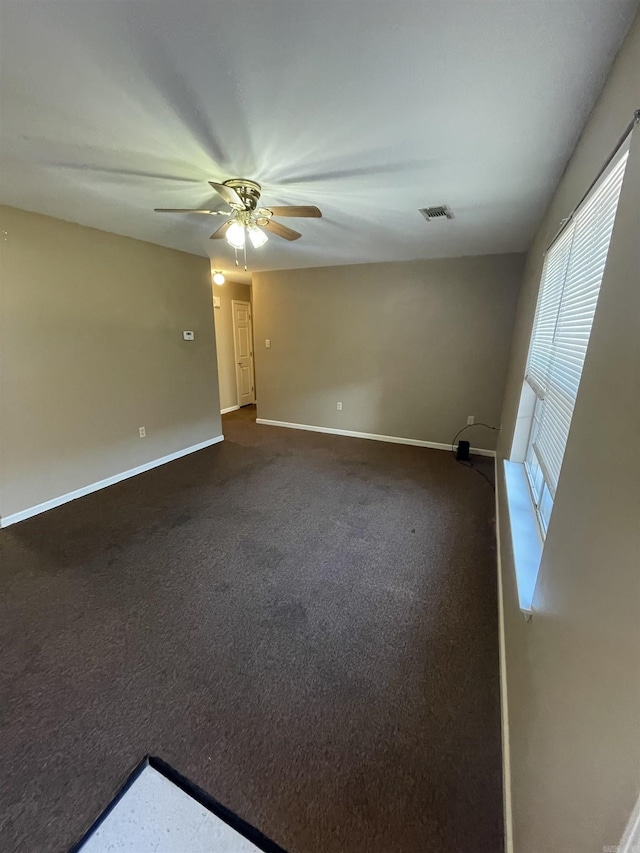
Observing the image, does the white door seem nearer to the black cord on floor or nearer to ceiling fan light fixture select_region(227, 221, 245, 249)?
the black cord on floor

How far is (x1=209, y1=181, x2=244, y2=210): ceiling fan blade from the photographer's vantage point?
71.1 inches

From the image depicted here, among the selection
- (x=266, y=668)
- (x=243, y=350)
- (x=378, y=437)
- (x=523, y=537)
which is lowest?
(x=266, y=668)

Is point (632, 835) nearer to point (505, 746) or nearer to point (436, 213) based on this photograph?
point (505, 746)

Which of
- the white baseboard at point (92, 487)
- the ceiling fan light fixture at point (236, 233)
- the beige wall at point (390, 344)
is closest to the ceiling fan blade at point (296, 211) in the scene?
the ceiling fan light fixture at point (236, 233)

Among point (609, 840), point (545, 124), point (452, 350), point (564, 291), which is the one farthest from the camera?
point (452, 350)

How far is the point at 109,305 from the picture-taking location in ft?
11.0

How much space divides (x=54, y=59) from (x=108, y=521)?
2807mm

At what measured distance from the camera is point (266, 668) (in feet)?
5.49

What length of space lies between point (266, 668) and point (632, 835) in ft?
5.04

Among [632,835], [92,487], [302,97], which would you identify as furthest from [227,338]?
[632,835]

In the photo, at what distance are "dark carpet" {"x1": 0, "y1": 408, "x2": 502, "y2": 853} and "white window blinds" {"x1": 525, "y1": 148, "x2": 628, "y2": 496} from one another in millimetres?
1056

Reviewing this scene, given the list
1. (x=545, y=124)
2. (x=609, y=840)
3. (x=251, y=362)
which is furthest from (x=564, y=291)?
(x=251, y=362)

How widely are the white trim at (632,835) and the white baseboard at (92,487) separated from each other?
3788 millimetres

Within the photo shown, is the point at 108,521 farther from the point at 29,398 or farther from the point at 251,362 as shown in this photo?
the point at 251,362
